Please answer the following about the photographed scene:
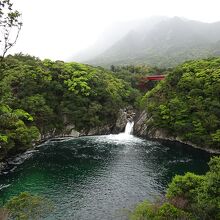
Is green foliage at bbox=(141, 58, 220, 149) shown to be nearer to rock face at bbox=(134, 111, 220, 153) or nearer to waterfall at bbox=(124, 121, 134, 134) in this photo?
rock face at bbox=(134, 111, 220, 153)

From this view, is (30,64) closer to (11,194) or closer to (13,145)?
(13,145)

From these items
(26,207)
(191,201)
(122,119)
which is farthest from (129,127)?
(26,207)

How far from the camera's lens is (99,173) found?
3794 cm

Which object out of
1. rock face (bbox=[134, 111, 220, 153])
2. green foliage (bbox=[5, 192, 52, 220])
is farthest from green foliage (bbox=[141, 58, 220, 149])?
green foliage (bbox=[5, 192, 52, 220])

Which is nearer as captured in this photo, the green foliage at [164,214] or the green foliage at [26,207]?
the green foliage at [164,214]

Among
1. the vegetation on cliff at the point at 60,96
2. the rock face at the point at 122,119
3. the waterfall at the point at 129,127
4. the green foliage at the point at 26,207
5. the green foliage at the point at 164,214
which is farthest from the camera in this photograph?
the rock face at the point at 122,119

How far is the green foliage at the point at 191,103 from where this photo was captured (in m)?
51.0

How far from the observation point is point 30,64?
62.9 metres

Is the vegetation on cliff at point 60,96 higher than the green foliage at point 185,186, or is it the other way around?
the vegetation on cliff at point 60,96

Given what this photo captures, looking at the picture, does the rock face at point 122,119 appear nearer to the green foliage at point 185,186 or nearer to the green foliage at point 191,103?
the green foliage at point 191,103

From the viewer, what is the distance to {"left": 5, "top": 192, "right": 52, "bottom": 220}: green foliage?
23047 millimetres

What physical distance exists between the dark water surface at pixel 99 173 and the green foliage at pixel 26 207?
104 centimetres

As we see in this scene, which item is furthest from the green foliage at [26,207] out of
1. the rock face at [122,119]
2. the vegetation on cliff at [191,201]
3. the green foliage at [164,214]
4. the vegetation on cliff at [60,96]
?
the rock face at [122,119]

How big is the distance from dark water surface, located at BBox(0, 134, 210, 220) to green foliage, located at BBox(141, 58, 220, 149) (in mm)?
3715
